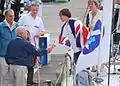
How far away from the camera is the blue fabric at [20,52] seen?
27.7 feet

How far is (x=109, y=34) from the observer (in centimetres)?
719

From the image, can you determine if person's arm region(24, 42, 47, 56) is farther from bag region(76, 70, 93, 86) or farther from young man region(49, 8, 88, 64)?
bag region(76, 70, 93, 86)

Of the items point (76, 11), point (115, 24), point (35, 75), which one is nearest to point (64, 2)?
point (76, 11)

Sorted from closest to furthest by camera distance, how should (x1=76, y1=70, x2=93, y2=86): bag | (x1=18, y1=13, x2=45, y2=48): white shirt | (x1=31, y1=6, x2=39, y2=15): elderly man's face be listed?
1. (x1=76, y1=70, x2=93, y2=86): bag
2. (x1=31, y1=6, x2=39, y2=15): elderly man's face
3. (x1=18, y1=13, x2=45, y2=48): white shirt

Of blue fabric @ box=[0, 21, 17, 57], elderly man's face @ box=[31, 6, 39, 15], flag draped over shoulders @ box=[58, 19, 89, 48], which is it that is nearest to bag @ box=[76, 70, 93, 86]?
flag draped over shoulders @ box=[58, 19, 89, 48]

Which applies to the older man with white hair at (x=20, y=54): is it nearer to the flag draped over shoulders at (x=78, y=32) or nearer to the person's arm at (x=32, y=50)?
the person's arm at (x=32, y=50)

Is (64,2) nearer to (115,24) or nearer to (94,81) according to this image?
(115,24)

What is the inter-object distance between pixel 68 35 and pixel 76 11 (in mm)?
13559

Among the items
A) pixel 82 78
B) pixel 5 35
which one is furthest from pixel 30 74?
pixel 82 78

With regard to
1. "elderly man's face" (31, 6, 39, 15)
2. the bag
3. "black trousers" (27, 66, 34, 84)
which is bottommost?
"black trousers" (27, 66, 34, 84)

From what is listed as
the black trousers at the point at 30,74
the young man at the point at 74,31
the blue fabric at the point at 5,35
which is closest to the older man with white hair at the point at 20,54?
the young man at the point at 74,31

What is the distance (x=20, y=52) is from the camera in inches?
334

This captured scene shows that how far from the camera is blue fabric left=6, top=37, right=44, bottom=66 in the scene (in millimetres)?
8430

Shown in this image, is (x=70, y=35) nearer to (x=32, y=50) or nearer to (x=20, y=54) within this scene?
(x=32, y=50)
